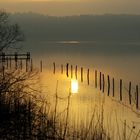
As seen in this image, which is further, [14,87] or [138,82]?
[138,82]

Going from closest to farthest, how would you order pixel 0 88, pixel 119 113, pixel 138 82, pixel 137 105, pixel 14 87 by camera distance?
A: 1. pixel 0 88
2. pixel 14 87
3. pixel 119 113
4. pixel 137 105
5. pixel 138 82

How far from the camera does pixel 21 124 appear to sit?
471 inches

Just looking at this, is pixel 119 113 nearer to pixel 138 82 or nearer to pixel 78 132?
pixel 78 132

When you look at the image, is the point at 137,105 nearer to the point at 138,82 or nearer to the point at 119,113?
the point at 119,113

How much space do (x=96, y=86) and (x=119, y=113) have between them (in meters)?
21.8

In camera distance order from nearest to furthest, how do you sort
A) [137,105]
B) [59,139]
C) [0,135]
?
[0,135], [59,139], [137,105]

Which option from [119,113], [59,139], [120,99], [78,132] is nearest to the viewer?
[59,139]

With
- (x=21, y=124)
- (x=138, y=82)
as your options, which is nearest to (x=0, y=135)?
(x=21, y=124)

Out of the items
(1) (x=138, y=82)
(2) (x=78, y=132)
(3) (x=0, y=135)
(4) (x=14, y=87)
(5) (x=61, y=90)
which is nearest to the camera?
(3) (x=0, y=135)

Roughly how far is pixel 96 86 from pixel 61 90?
765cm

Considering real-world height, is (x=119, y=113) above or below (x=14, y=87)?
below

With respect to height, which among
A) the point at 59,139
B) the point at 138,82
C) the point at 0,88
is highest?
the point at 0,88

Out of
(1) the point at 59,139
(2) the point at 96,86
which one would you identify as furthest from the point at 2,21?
(1) the point at 59,139

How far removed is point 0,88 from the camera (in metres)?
13.9
